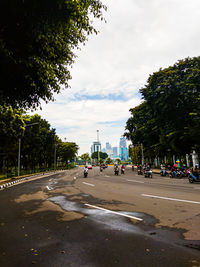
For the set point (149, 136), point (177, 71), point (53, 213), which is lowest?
point (53, 213)

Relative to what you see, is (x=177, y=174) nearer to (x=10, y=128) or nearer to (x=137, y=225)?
(x=137, y=225)

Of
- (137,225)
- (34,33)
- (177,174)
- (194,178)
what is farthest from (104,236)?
(177,174)

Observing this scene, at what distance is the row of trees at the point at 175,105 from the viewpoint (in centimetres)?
2241

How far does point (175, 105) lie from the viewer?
24453 millimetres

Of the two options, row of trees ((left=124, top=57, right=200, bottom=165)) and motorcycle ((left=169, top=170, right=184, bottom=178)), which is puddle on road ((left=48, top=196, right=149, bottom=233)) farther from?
row of trees ((left=124, top=57, right=200, bottom=165))

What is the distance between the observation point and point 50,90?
33.2 feet

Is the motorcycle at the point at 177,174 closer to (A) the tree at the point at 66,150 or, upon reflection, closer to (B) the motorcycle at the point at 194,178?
(B) the motorcycle at the point at 194,178

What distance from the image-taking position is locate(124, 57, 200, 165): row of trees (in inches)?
882

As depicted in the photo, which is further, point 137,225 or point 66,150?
point 66,150

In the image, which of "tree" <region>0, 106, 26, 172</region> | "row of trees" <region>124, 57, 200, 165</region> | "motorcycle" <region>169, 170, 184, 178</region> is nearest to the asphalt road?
"tree" <region>0, 106, 26, 172</region>

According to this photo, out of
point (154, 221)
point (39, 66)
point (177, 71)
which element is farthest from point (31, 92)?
point (177, 71)

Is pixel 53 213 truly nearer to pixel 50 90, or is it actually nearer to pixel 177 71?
pixel 50 90

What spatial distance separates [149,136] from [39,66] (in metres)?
24.8

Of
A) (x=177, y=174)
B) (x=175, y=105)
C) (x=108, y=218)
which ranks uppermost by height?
(x=175, y=105)
